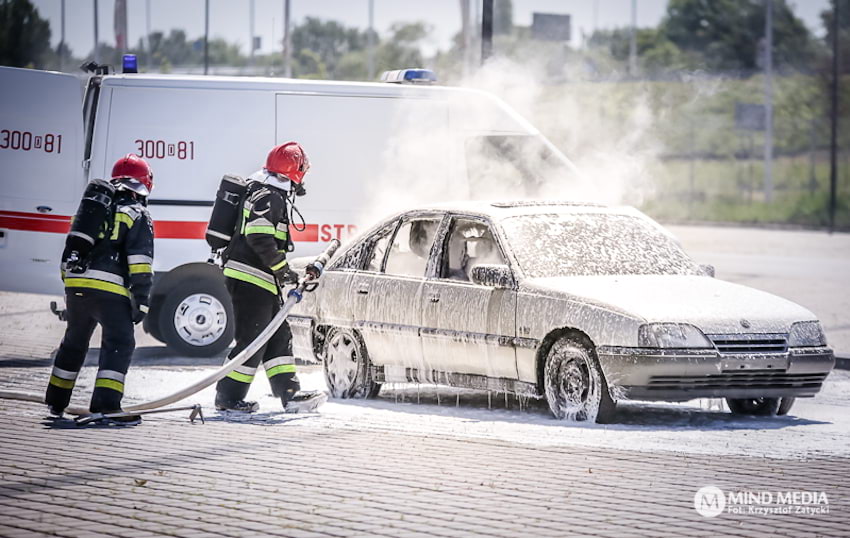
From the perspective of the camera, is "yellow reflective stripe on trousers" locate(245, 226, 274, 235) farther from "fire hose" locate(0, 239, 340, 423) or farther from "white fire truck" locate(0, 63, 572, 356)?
"white fire truck" locate(0, 63, 572, 356)

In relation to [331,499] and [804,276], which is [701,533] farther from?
[804,276]

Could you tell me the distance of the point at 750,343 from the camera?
9539 millimetres

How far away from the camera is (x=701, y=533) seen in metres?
6.44

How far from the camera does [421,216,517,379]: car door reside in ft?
33.5

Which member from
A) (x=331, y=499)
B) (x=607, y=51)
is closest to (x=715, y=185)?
(x=607, y=51)

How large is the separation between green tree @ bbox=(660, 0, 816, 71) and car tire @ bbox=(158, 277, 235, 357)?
72.7m

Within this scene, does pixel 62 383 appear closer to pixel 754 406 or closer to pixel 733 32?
pixel 754 406

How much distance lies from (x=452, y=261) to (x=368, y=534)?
15.8ft

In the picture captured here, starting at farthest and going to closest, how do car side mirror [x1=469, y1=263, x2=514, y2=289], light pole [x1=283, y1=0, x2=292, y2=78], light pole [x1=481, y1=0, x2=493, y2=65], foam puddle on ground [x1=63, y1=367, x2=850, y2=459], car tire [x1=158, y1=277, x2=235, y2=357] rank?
light pole [x1=283, y1=0, x2=292, y2=78], light pole [x1=481, y1=0, x2=493, y2=65], car tire [x1=158, y1=277, x2=235, y2=357], car side mirror [x1=469, y1=263, x2=514, y2=289], foam puddle on ground [x1=63, y1=367, x2=850, y2=459]

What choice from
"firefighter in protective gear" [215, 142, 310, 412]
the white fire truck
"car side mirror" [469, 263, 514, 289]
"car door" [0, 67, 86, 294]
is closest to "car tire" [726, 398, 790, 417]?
"car side mirror" [469, 263, 514, 289]

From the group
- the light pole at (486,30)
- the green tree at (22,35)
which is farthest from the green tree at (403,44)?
the light pole at (486,30)

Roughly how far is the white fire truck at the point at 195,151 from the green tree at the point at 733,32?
235 ft

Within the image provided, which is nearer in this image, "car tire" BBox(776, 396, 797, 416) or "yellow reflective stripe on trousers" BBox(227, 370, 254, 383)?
"car tire" BBox(776, 396, 797, 416)

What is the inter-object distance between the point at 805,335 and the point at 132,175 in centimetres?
445
